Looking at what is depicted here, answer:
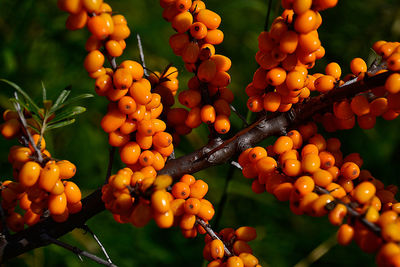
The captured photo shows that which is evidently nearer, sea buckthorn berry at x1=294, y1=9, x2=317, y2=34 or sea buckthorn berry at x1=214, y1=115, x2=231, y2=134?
sea buckthorn berry at x1=294, y1=9, x2=317, y2=34

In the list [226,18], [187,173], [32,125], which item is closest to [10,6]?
[226,18]

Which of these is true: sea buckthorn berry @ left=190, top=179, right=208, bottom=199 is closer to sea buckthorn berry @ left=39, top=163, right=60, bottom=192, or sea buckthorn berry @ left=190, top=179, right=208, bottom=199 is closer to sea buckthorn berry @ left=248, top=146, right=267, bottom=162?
sea buckthorn berry @ left=248, top=146, right=267, bottom=162

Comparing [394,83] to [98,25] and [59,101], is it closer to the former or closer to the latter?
[98,25]

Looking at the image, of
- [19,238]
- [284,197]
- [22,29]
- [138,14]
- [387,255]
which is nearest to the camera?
[387,255]

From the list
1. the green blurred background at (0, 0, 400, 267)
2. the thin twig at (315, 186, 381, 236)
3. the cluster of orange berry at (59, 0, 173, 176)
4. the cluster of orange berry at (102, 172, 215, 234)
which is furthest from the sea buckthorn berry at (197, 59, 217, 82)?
the green blurred background at (0, 0, 400, 267)

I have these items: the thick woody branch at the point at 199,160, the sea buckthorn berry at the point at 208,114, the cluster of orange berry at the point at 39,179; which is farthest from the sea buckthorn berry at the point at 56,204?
the sea buckthorn berry at the point at 208,114

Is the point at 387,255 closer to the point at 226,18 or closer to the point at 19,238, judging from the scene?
the point at 19,238

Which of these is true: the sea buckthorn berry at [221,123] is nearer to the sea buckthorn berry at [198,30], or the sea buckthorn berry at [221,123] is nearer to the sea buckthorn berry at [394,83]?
the sea buckthorn berry at [198,30]
